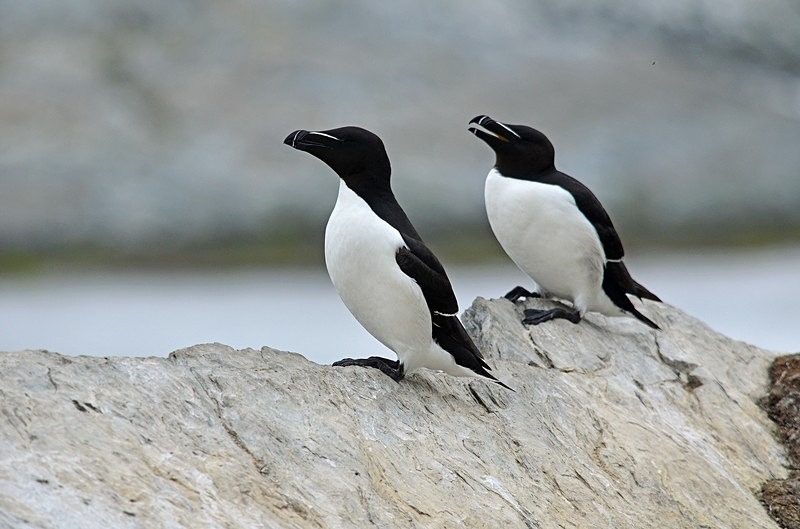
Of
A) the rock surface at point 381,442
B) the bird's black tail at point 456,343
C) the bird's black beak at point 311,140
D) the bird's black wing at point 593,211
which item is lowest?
the rock surface at point 381,442

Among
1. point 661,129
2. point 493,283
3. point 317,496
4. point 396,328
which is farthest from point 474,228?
point 317,496

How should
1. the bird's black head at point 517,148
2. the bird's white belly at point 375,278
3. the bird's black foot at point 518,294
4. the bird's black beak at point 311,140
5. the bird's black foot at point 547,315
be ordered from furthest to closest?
1. the bird's black foot at point 518,294
2. the bird's black head at point 517,148
3. the bird's black foot at point 547,315
4. the bird's black beak at point 311,140
5. the bird's white belly at point 375,278

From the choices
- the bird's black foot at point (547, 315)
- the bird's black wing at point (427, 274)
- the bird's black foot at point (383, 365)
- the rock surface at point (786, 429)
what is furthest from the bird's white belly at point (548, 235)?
the bird's black foot at point (383, 365)

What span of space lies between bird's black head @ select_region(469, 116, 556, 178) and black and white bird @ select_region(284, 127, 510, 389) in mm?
1996

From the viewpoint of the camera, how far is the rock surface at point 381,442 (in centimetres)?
440

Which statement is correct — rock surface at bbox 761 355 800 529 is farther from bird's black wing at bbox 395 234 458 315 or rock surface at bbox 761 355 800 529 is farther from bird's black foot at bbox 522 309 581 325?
bird's black wing at bbox 395 234 458 315

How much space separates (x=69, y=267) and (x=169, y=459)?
1555cm

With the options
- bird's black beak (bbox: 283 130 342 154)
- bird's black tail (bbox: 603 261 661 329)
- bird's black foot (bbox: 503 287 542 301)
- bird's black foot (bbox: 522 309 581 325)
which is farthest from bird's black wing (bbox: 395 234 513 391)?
bird's black tail (bbox: 603 261 661 329)

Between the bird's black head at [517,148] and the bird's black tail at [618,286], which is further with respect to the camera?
the bird's black tail at [618,286]

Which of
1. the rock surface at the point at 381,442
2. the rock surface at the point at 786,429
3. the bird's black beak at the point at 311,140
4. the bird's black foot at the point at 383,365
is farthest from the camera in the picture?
the rock surface at the point at 786,429

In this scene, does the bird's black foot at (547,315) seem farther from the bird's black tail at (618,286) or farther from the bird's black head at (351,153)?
the bird's black head at (351,153)

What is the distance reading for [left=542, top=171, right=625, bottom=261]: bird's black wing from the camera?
26.5 feet

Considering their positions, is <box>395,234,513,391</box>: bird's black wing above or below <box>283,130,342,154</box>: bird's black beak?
below

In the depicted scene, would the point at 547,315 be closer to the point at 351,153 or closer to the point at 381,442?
the point at 351,153
